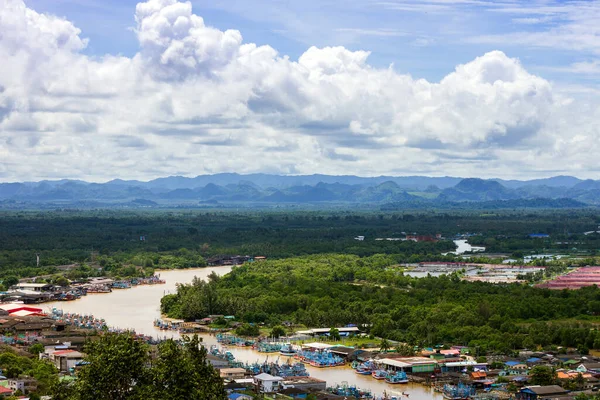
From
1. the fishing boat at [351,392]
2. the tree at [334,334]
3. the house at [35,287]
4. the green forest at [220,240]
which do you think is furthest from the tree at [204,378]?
the green forest at [220,240]

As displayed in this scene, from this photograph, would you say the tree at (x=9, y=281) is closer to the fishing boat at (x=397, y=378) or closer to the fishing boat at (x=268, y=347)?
the fishing boat at (x=268, y=347)

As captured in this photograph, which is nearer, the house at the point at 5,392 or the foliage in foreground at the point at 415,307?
the house at the point at 5,392

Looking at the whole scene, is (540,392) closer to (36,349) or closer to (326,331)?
(326,331)

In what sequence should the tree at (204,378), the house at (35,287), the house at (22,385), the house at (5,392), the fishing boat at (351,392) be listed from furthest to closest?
the house at (35,287), the fishing boat at (351,392), the house at (22,385), the house at (5,392), the tree at (204,378)

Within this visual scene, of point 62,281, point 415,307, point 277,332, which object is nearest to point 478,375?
point 277,332

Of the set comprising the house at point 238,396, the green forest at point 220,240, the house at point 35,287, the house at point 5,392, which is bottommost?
the house at point 238,396

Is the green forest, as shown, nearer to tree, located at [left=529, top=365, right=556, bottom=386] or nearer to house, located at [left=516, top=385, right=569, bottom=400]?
tree, located at [left=529, top=365, right=556, bottom=386]

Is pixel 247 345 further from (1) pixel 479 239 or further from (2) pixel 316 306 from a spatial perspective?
(1) pixel 479 239
